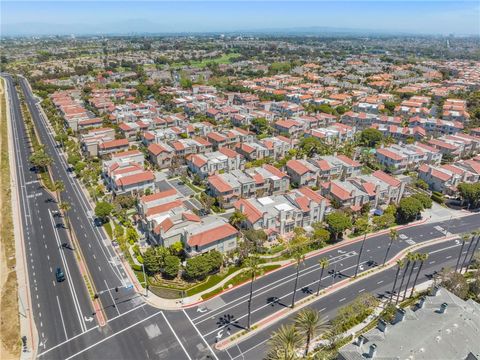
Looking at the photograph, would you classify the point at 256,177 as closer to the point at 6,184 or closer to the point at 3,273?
the point at 3,273

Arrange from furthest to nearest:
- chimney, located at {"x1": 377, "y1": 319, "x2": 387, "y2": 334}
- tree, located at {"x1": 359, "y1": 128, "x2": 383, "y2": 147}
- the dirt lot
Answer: tree, located at {"x1": 359, "y1": 128, "x2": 383, "y2": 147}
the dirt lot
chimney, located at {"x1": 377, "y1": 319, "x2": 387, "y2": 334}

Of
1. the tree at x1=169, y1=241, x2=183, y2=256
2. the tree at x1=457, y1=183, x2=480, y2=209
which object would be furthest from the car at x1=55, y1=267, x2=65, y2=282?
the tree at x1=457, y1=183, x2=480, y2=209

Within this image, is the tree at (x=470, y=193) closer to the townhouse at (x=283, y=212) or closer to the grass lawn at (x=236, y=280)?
the townhouse at (x=283, y=212)

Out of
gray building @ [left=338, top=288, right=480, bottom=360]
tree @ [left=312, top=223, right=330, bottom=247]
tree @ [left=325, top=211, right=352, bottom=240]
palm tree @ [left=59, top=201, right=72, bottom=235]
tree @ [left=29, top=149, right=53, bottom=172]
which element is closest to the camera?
gray building @ [left=338, top=288, right=480, bottom=360]

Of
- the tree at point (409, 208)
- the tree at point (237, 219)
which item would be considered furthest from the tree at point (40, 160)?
the tree at point (409, 208)

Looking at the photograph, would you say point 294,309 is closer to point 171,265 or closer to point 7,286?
point 171,265

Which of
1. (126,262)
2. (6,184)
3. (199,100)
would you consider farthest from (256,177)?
(199,100)

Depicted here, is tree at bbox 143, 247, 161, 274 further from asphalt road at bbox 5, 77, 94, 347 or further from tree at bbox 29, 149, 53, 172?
tree at bbox 29, 149, 53, 172

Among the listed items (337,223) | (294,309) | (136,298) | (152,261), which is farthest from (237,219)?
(136,298)
